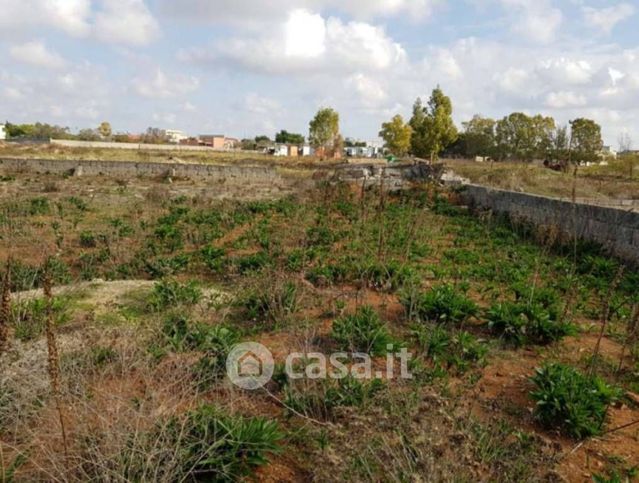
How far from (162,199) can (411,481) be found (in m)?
13.9

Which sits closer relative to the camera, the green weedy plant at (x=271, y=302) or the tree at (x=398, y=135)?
the green weedy plant at (x=271, y=302)

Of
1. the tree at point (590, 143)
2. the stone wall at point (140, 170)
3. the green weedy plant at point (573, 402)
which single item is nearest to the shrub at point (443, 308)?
the green weedy plant at point (573, 402)

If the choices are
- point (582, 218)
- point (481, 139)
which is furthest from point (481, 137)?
point (582, 218)

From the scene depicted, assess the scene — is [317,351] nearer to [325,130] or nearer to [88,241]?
[88,241]

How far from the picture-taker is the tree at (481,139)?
172 feet

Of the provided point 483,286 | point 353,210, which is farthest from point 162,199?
point 483,286

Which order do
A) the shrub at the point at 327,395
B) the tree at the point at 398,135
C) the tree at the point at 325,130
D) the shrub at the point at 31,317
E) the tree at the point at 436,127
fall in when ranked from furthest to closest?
the tree at the point at 325,130, the tree at the point at 398,135, the tree at the point at 436,127, the shrub at the point at 31,317, the shrub at the point at 327,395

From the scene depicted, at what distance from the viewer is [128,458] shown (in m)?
2.53

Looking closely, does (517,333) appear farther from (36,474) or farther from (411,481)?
(36,474)

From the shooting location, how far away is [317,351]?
14.8 ft

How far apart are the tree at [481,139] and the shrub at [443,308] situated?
49142 mm

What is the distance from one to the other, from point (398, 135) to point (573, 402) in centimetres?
4895

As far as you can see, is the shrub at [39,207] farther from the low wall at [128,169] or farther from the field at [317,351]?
the low wall at [128,169]

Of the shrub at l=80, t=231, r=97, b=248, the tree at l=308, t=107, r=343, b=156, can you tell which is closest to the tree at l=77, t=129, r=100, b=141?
the tree at l=308, t=107, r=343, b=156
